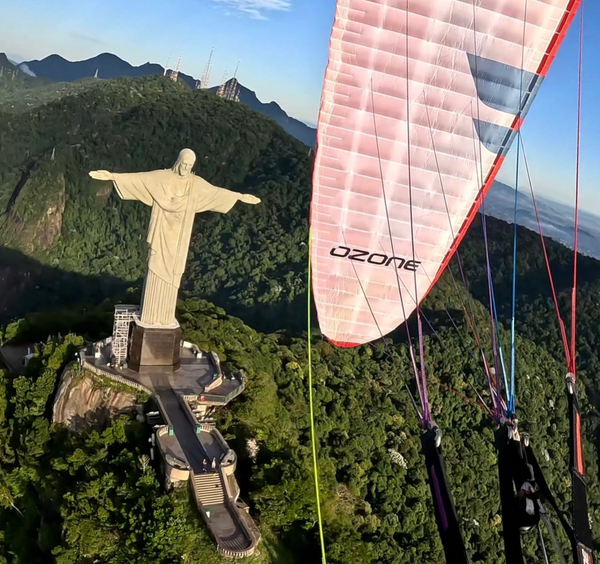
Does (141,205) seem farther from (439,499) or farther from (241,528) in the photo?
(439,499)

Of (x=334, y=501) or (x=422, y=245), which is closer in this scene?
(x=422, y=245)

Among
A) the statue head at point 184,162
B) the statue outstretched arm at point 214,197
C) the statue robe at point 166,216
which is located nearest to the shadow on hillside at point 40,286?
the statue robe at point 166,216

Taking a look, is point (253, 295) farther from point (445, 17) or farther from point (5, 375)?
point (445, 17)

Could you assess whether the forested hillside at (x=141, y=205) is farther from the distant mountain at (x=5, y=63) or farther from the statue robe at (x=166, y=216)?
the distant mountain at (x=5, y=63)

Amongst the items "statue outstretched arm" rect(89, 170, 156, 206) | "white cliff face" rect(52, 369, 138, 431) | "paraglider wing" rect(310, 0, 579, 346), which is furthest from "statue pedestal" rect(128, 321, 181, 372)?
"paraglider wing" rect(310, 0, 579, 346)

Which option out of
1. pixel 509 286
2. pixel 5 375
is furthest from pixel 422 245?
pixel 509 286

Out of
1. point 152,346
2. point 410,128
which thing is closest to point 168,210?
point 152,346

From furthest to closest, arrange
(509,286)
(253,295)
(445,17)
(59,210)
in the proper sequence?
(59,210), (509,286), (253,295), (445,17)
